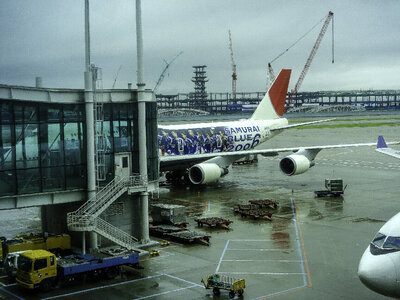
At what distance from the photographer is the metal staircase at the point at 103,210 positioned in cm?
2673

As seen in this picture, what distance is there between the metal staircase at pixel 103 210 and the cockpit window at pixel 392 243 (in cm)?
1424

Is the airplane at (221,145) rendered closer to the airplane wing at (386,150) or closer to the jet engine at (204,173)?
the jet engine at (204,173)

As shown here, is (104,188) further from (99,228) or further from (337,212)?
(337,212)

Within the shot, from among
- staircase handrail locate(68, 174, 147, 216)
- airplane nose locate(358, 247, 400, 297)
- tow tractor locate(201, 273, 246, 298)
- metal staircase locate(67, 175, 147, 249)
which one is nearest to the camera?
airplane nose locate(358, 247, 400, 297)

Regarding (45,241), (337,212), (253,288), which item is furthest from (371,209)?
(45,241)

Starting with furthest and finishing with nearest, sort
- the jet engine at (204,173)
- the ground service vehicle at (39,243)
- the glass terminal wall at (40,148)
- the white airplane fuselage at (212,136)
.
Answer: the white airplane fuselage at (212,136) → the jet engine at (204,173) → the ground service vehicle at (39,243) → the glass terminal wall at (40,148)

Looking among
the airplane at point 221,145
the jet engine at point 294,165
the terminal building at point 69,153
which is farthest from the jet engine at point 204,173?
the terminal building at point 69,153

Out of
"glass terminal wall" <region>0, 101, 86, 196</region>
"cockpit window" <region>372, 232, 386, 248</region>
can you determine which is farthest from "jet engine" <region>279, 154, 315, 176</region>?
"cockpit window" <region>372, 232, 386, 248</region>

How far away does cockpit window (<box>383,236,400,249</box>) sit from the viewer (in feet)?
58.1

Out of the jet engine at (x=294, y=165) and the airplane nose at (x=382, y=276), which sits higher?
the jet engine at (x=294, y=165)

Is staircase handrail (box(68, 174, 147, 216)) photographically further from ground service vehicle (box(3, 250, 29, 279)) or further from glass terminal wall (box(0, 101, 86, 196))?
ground service vehicle (box(3, 250, 29, 279))

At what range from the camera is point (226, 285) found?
2209 cm

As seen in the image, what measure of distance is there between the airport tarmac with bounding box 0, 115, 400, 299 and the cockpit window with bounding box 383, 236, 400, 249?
4458 millimetres

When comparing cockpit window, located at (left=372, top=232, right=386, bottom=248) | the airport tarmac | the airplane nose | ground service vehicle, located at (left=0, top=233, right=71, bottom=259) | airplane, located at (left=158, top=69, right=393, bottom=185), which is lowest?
the airport tarmac
